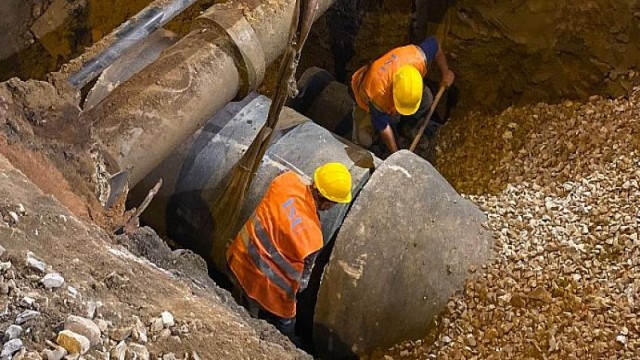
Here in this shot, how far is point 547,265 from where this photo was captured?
439 centimetres

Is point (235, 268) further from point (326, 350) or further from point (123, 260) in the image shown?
point (123, 260)

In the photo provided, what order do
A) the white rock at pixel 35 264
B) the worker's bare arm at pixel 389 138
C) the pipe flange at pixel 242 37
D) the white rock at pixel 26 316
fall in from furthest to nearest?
the worker's bare arm at pixel 389 138 → the pipe flange at pixel 242 37 → the white rock at pixel 35 264 → the white rock at pixel 26 316

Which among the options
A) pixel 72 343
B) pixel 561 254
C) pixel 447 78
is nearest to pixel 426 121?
pixel 447 78

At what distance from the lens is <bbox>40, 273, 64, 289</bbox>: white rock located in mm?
2379

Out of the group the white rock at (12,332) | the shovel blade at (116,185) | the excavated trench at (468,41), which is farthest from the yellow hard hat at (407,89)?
the white rock at (12,332)

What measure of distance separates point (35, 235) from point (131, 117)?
3.91ft

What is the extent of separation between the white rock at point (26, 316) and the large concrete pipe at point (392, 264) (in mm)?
2287

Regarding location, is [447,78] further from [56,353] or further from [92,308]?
[56,353]

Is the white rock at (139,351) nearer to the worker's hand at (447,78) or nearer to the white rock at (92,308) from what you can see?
the white rock at (92,308)

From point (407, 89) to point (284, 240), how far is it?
168 cm

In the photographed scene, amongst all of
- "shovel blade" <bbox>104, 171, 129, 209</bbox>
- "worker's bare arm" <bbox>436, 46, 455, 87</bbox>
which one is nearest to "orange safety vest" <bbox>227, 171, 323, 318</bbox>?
"shovel blade" <bbox>104, 171, 129, 209</bbox>

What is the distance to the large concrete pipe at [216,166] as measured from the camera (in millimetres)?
4652

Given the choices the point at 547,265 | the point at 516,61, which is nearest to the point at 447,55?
the point at 516,61

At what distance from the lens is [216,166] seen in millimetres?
4695
